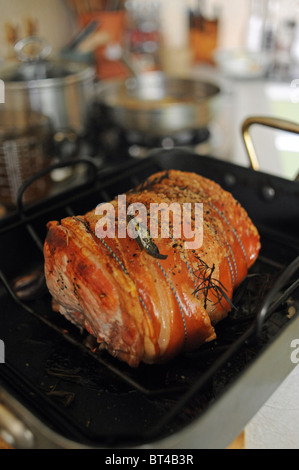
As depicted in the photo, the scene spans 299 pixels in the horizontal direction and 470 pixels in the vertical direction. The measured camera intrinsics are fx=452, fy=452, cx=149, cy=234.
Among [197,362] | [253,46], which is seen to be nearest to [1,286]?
[197,362]

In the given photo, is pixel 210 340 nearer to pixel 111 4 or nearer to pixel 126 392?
pixel 126 392
